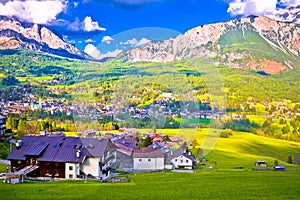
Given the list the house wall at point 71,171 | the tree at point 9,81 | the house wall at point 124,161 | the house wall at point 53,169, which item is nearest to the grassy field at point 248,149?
the house wall at point 124,161

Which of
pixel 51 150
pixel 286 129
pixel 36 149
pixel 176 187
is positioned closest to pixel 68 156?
pixel 51 150

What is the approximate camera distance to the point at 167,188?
19.7 metres

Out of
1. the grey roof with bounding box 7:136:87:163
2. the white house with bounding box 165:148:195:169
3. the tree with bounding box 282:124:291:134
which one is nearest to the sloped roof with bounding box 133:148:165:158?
the white house with bounding box 165:148:195:169

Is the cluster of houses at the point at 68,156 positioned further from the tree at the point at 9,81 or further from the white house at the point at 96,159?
the tree at the point at 9,81

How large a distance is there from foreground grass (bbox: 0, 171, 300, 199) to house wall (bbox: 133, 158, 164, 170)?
1.69 m

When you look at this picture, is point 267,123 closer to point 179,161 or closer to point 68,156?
point 179,161

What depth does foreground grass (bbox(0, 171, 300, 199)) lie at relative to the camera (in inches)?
665

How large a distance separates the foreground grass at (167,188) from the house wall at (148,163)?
169 cm

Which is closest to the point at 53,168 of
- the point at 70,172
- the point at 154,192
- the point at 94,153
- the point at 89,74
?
the point at 70,172

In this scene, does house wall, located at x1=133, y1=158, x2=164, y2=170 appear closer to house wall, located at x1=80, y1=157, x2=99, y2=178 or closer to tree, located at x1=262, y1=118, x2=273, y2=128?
house wall, located at x1=80, y1=157, x2=99, y2=178

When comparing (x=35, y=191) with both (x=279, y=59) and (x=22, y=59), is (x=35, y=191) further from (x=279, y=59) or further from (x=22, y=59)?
(x=279, y=59)

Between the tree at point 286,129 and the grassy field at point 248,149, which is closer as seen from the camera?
the grassy field at point 248,149

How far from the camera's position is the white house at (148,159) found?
26.6 meters

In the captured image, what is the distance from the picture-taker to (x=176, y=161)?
29984 mm
